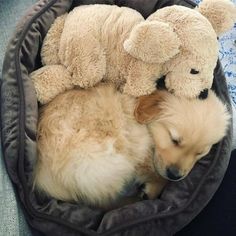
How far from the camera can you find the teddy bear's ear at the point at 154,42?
1098mm

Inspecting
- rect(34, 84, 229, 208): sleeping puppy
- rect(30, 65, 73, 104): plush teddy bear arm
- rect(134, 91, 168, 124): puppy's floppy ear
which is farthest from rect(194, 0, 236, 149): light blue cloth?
rect(30, 65, 73, 104): plush teddy bear arm

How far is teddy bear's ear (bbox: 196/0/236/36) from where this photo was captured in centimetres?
127

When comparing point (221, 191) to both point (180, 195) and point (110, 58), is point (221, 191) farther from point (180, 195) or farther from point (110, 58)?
point (110, 58)

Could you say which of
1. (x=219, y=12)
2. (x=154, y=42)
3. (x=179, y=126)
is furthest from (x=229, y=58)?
(x=154, y=42)

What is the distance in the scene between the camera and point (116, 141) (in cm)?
125

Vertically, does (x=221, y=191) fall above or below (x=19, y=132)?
below

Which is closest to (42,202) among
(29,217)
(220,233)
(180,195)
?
(29,217)

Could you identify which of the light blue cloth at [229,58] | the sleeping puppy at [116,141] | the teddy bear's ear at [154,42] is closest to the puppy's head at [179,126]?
the sleeping puppy at [116,141]

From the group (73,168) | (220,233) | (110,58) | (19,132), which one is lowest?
(220,233)

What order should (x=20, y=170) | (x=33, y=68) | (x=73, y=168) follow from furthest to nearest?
(x=33, y=68) < (x=73, y=168) < (x=20, y=170)

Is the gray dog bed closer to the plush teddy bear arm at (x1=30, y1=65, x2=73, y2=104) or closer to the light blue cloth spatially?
the plush teddy bear arm at (x1=30, y1=65, x2=73, y2=104)

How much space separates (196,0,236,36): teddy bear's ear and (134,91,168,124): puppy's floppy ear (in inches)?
11.6

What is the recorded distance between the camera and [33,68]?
51.9 inches

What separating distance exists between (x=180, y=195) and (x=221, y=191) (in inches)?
6.0
